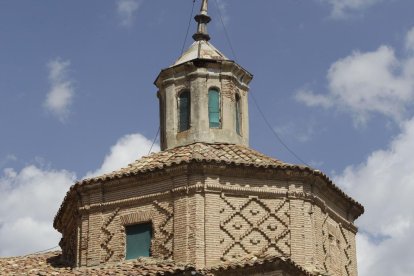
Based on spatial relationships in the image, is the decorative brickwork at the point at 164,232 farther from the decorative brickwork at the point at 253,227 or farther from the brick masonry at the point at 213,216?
the decorative brickwork at the point at 253,227

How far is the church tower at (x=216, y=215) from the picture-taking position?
57.8 ft

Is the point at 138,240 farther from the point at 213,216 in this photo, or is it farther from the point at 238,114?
the point at 238,114

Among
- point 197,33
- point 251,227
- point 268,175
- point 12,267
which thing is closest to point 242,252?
point 251,227

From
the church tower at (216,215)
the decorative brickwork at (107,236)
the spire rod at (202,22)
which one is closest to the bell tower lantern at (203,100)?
the church tower at (216,215)

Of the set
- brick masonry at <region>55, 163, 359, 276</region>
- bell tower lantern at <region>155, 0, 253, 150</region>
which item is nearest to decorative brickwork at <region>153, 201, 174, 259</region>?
brick masonry at <region>55, 163, 359, 276</region>

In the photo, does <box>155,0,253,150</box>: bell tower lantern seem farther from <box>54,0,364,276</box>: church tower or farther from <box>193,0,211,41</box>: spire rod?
<box>193,0,211,41</box>: spire rod

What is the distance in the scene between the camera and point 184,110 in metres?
20.8

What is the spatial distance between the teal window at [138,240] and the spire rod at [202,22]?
588 cm

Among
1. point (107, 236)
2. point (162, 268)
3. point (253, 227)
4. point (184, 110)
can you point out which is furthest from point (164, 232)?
point (184, 110)

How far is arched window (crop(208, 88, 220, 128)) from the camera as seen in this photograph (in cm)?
2044

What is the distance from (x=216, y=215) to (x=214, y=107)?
11.7 ft

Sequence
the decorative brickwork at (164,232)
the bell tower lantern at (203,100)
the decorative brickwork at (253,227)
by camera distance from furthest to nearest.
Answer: the bell tower lantern at (203,100) → the decorative brickwork at (164,232) → the decorative brickwork at (253,227)

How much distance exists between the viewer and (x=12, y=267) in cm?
1889

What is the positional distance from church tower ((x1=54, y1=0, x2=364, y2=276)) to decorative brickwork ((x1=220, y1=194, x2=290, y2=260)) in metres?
0.02
